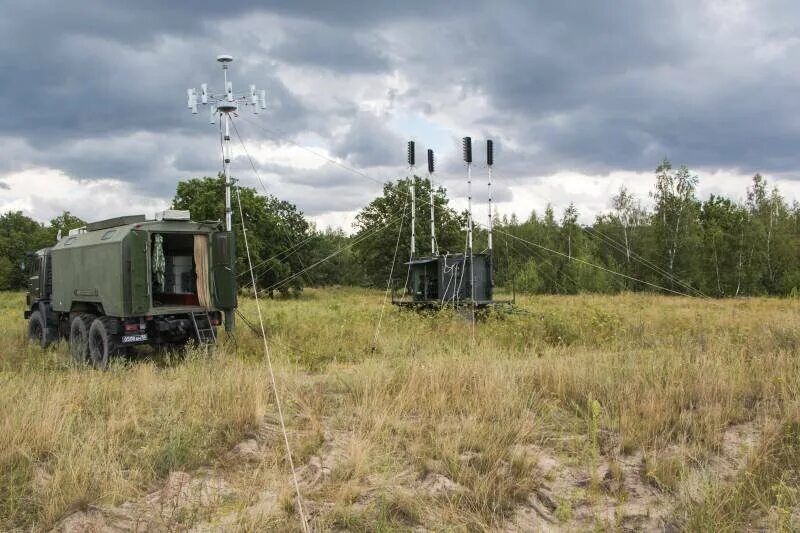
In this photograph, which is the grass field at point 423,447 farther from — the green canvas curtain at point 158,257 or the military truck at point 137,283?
the green canvas curtain at point 158,257

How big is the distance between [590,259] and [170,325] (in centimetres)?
4094

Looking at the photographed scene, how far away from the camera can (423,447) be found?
19.1ft

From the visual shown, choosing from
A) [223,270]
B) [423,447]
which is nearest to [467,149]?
[223,270]

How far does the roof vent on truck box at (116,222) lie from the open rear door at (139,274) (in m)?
0.59

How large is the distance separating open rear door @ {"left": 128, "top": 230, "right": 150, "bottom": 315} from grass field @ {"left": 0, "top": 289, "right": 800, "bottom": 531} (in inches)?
A: 86.4

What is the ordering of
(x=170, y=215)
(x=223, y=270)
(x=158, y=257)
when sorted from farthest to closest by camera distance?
(x=223, y=270) < (x=170, y=215) < (x=158, y=257)

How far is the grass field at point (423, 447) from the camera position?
4.74 metres

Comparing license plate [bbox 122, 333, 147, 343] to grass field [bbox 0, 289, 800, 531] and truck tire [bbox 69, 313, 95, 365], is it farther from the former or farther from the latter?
grass field [bbox 0, 289, 800, 531]

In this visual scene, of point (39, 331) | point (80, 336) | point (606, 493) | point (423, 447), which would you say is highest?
point (80, 336)

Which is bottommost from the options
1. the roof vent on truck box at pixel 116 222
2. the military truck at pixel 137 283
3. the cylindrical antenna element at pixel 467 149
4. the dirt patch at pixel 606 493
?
the dirt patch at pixel 606 493

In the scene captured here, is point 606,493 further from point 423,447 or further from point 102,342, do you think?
point 102,342

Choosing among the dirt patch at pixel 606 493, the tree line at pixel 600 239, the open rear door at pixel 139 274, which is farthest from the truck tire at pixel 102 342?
the tree line at pixel 600 239

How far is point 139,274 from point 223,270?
1.63 m

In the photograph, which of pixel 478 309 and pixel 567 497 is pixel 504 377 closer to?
pixel 567 497
